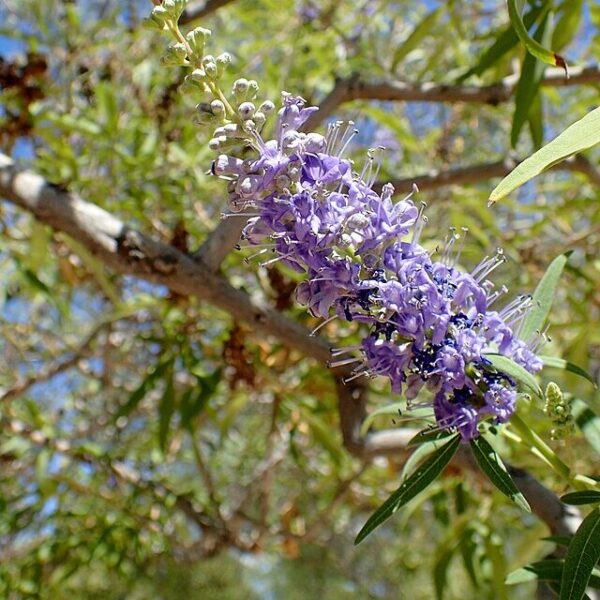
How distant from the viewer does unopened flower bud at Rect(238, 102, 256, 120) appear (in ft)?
2.76

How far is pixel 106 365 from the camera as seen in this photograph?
250cm

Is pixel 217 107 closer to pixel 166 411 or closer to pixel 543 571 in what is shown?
pixel 543 571

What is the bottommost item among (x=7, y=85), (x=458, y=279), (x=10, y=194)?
(x=458, y=279)

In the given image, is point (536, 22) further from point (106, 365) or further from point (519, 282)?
point (106, 365)

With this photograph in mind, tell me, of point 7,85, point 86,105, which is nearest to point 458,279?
point 7,85

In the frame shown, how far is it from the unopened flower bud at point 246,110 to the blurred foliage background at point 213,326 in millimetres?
658

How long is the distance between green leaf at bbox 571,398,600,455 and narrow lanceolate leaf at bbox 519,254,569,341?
0.14 meters

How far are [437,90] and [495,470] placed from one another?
1.10 meters

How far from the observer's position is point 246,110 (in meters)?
0.84

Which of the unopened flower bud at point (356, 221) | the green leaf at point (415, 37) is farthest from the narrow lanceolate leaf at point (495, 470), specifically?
the green leaf at point (415, 37)

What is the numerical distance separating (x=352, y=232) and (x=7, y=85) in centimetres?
146

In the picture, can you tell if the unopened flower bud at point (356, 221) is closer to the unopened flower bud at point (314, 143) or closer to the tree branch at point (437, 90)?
the unopened flower bud at point (314, 143)

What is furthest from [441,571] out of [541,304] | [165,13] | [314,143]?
[165,13]

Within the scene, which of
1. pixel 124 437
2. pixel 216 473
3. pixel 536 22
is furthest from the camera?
pixel 216 473
